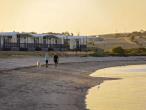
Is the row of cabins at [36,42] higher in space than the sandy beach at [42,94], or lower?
higher

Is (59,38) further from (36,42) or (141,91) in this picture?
(141,91)

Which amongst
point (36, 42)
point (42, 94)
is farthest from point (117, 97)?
point (36, 42)

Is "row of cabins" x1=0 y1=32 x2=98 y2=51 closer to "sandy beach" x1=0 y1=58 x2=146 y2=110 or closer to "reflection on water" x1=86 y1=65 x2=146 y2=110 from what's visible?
"sandy beach" x1=0 y1=58 x2=146 y2=110

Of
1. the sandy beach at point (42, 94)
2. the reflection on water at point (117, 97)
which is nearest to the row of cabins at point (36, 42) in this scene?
the sandy beach at point (42, 94)

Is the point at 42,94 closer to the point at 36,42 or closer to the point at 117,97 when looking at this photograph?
the point at 117,97

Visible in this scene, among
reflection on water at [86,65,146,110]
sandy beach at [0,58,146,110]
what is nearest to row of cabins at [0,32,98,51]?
sandy beach at [0,58,146,110]

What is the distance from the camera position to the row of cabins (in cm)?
8494

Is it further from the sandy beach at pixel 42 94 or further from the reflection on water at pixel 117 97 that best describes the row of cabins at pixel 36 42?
the reflection on water at pixel 117 97

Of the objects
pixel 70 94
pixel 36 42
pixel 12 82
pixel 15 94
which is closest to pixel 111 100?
pixel 70 94

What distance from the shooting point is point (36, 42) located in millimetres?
91438

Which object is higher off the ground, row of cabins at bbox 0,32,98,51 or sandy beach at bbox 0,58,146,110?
row of cabins at bbox 0,32,98,51

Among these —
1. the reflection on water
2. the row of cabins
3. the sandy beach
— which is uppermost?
the row of cabins

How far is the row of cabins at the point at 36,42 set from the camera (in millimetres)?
84938

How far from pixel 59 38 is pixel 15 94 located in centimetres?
7099
